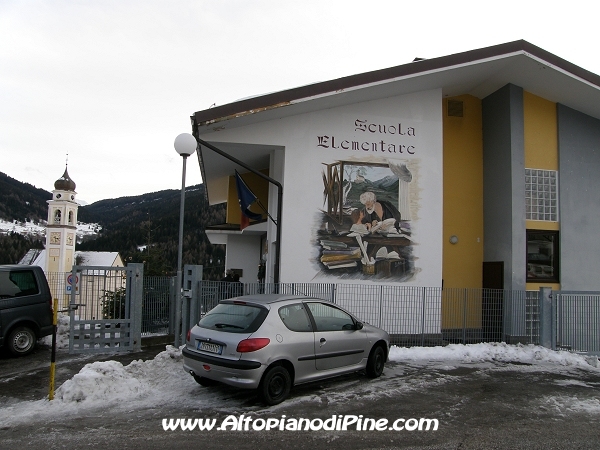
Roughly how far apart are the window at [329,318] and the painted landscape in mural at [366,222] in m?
4.28

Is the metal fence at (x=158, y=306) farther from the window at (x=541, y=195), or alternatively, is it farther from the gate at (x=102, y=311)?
the window at (x=541, y=195)

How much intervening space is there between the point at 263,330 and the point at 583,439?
4.25 metres

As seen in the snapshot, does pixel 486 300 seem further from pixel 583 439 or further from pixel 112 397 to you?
pixel 112 397

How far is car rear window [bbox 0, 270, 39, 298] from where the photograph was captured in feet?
35.8

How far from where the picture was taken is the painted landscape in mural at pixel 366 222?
43.0ft

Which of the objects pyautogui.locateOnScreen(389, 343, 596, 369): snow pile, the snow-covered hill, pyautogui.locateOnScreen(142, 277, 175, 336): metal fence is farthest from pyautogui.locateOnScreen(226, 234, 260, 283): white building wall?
the snow-covered hill

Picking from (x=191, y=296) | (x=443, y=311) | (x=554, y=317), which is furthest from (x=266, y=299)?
(x=554, y=317)

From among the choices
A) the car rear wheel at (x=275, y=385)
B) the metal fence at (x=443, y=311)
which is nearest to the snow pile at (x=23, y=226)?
the metal fence at (x=443, y=311)

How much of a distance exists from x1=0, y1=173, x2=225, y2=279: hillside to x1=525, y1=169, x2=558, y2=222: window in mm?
14915

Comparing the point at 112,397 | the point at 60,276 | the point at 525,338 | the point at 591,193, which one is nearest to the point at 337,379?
the point at 112,397

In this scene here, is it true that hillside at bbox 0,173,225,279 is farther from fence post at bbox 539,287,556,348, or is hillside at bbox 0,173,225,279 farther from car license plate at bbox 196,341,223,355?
fence post at bbox 539,287,556,348

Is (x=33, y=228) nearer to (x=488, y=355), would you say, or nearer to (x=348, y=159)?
(x=348, y=159)

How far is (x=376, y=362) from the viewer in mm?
9047

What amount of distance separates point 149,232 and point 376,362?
2559 cm
